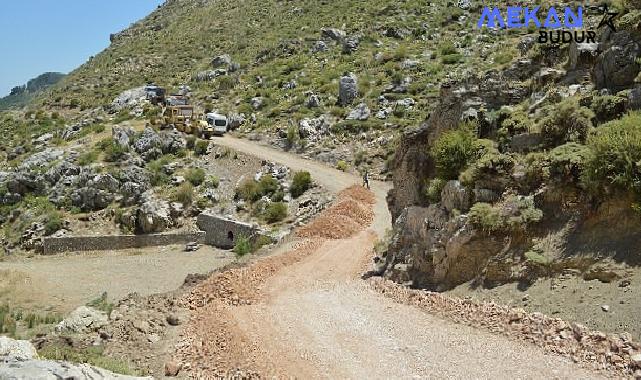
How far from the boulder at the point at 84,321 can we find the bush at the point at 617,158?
1016cm

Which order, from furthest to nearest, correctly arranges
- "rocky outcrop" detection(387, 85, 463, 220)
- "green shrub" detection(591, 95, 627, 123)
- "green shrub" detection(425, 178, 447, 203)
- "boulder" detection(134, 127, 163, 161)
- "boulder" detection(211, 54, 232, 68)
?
"boulder" detection(211, 54, 232, 68) → "boulder" detection(134, 127, 163, 161) → "rocky outcrop" detection(387, 85, 463, 220) → "green shrub" detection(425, 178, 447, 203) → "green shrub" detection(591, 95, 627, 123)

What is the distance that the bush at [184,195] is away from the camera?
99.1 feet

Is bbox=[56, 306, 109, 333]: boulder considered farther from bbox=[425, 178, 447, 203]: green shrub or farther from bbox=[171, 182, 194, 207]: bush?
bbox=[171, 182, 194, 207]: bush

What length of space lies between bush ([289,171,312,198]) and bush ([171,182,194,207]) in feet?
18.7

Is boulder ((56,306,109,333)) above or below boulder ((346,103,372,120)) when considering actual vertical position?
below

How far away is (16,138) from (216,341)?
43965mm

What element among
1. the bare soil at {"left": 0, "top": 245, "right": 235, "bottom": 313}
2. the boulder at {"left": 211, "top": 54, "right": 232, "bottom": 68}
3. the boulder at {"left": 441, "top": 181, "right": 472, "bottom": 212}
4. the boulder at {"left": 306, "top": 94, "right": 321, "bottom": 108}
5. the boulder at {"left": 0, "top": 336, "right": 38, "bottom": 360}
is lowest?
the bare soil at {"left": 0, "top": 245, "right": 235, "bottom": 313}

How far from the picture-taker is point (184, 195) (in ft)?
99.2

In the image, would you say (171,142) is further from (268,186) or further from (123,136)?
(268,186)

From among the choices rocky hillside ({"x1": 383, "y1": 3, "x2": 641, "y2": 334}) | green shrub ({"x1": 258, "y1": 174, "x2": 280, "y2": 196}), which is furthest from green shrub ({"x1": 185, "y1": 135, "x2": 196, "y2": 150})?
rocky hillside ({"x1": 383, "y1": 3, "x2": 641, "y2": 334})

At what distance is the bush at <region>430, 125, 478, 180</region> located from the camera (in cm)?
1296

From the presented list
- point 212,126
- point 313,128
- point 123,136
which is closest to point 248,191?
point 313,128

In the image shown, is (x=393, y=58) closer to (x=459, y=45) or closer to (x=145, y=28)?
(x=459, y=45)

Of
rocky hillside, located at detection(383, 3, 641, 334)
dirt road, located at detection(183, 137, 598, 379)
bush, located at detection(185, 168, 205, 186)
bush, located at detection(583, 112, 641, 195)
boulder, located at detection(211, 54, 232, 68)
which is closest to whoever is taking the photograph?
dirt road, located at detection(183, 137, 598, 379)
